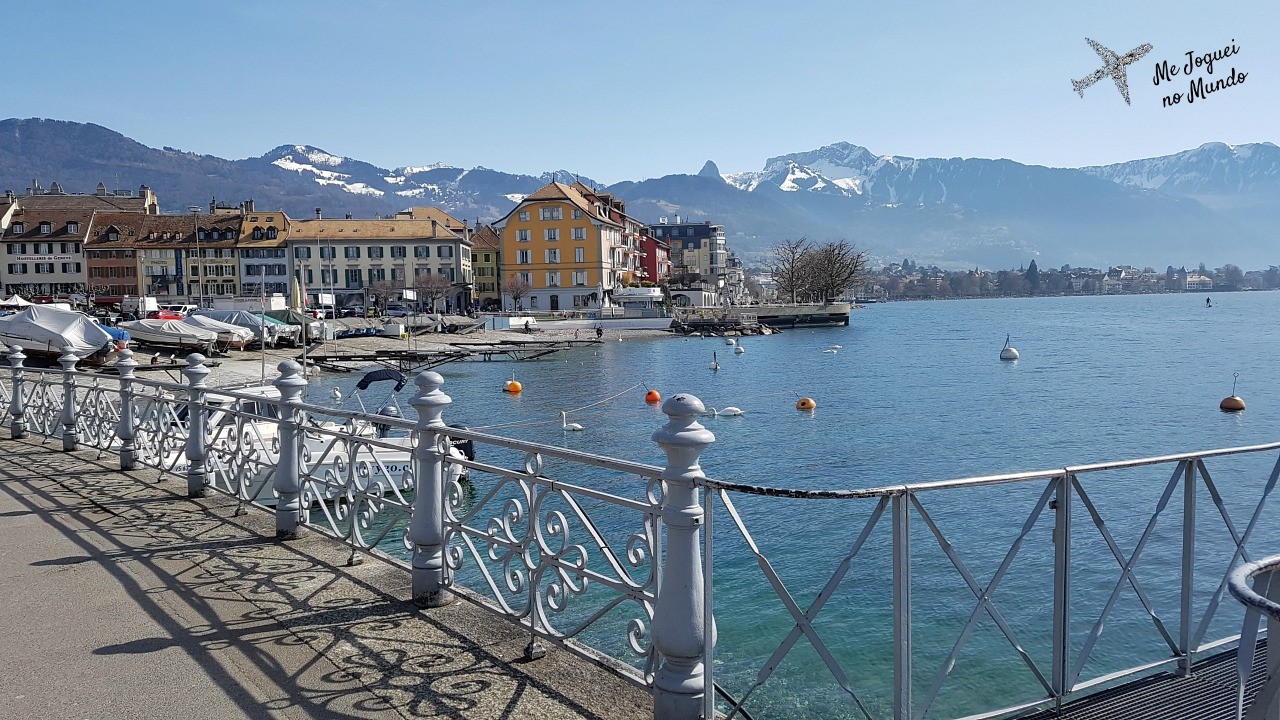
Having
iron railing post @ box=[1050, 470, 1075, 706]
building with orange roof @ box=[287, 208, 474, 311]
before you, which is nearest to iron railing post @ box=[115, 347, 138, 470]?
iron railing post @ box=[1050, 470, 1075, 706]

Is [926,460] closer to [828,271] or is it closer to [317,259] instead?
[317,259]

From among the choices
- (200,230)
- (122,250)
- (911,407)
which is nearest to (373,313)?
(200,230)

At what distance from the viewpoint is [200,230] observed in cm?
10188

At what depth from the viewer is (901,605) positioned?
12.7 ft

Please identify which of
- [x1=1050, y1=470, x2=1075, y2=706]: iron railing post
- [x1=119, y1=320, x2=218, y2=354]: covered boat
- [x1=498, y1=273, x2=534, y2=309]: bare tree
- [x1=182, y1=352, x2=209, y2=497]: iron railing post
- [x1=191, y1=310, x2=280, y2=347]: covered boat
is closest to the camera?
[x1=1050, y1=470, x2=1075, y2=706]: iron railing post

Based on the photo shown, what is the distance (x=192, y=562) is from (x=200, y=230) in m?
107

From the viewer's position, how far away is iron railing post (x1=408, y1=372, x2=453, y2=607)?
234 inches

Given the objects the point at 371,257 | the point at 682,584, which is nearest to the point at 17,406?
the point at 682,584

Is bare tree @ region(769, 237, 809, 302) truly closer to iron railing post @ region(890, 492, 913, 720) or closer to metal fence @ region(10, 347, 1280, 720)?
metal fence @ region(10, 347, 1280, 720)

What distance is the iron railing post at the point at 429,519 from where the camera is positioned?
5.95 metres

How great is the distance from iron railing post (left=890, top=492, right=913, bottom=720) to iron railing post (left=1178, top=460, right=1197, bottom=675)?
204cm

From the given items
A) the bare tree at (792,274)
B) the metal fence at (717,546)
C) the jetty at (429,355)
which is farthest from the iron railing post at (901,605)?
the bare tree at (792,274)

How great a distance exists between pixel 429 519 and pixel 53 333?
149ft

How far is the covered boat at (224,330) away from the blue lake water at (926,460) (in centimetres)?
1278
